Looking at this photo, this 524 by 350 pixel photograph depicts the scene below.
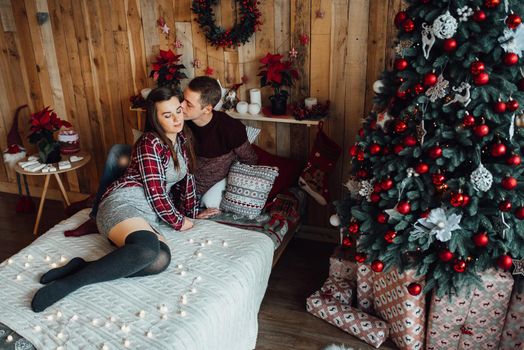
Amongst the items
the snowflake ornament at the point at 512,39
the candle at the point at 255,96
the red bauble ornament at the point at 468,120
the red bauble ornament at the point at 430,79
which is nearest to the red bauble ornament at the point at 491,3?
the snowflake ornament at the point at 512,39

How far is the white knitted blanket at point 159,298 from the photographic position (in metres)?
1.93

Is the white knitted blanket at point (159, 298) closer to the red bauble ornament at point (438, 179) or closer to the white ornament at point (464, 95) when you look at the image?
the red bauble ornament at point (438, 179)

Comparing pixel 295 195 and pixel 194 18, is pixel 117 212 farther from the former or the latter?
pixel 194 18

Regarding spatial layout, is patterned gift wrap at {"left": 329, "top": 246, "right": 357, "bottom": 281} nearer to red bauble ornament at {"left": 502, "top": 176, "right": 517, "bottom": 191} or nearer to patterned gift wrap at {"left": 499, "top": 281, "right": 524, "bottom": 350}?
patterned gift wrap at {"left": 499, "top": 281, "right": 524, "bottom": 350}

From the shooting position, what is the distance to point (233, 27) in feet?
10.2

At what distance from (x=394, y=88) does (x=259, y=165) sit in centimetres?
115

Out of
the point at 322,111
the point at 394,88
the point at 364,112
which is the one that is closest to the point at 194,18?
the point at 322,111

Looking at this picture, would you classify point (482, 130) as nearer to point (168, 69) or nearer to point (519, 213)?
point (519, 213)

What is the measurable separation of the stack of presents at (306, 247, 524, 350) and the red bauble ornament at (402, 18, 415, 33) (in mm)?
1123

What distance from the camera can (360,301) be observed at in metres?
2.68

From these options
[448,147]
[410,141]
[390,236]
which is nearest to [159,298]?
[390,236]

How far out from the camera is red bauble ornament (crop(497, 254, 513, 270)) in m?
2.12

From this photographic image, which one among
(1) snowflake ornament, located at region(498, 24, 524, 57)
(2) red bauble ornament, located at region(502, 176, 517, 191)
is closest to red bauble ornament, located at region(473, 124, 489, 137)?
(2) red bauble ornament, located at region(502, 176, 517, 191)

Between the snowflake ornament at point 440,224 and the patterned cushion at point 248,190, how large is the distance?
1047mm
